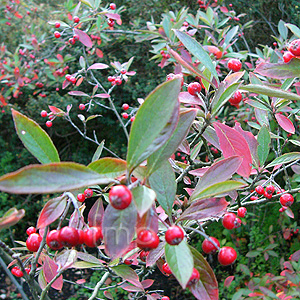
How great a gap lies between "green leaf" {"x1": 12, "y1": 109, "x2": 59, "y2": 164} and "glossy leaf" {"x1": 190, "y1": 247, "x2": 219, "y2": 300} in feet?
1.68

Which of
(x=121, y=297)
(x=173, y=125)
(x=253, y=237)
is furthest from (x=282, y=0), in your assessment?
(x=121, y=297)

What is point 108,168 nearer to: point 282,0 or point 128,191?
point 128,191

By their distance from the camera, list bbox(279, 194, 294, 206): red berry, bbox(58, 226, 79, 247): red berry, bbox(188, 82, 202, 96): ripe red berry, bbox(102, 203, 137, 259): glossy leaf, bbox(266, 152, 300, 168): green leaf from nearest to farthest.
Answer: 1. bbox(102, 203, 137, 259): glossy leaf
2. bbox(58, 226, 79, 247): red berry
3. bbox(188, 82, 202, 96): ripe red berry
4. bbox(266, 152, 300, 168): green leaf
5. bbox(279, 194, 294, 206): red berry

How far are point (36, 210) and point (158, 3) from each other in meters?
3.95

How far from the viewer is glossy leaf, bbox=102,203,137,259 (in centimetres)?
63

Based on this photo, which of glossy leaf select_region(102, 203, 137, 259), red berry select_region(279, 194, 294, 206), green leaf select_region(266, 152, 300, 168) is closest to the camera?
glossy leaf select_region(102, 203, 137, 259)

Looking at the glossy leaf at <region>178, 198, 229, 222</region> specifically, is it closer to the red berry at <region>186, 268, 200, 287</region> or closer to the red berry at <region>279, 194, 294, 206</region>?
the red berry at <region>186, 268, 200, 287</region>

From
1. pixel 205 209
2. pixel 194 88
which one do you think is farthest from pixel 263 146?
pixel 205 209

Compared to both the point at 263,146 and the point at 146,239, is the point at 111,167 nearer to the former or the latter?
the point at 146,239

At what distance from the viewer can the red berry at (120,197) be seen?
0.58m

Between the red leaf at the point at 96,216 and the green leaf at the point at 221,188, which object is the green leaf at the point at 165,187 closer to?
the green leaf at the point at 221,188

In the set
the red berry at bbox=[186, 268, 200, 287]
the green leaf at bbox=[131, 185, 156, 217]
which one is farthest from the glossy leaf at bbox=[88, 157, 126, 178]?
the red berry at bbox=[186, 268, 200, 287]

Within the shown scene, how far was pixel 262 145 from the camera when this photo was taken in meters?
1.21

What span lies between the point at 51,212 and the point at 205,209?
16.6 inches
